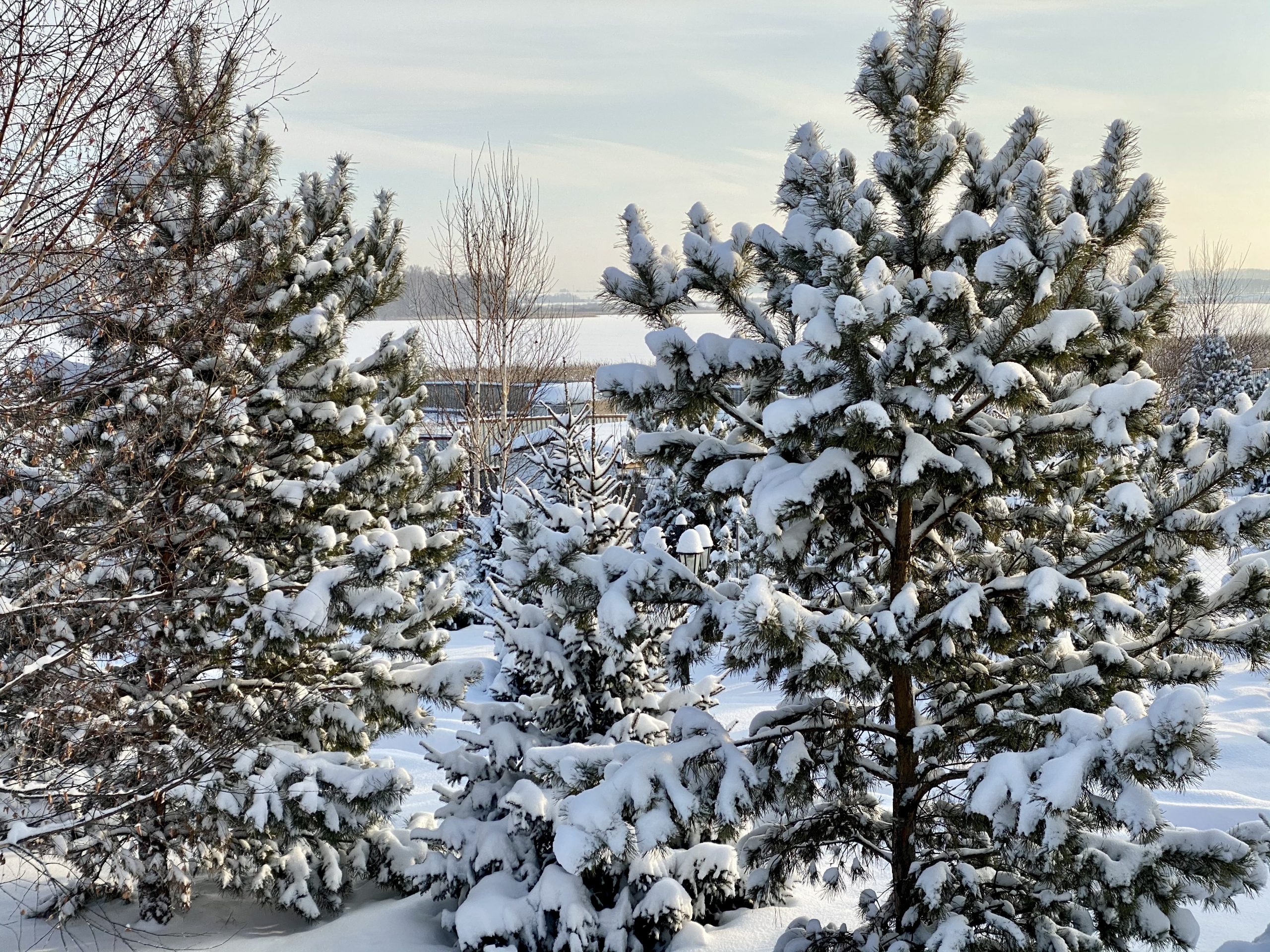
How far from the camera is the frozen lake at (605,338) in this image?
37.7m

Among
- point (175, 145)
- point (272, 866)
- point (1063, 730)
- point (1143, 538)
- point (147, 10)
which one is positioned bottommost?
point (272, 866)

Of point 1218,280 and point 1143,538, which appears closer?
point 1143,538

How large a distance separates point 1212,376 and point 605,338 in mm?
36145

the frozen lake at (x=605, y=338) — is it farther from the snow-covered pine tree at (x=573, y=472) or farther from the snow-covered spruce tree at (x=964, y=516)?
the snow-covered spruce tree at (x=964, y=516)

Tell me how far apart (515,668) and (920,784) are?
3527 mm

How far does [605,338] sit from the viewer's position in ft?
179

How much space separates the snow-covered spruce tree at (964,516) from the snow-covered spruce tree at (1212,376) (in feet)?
64.5

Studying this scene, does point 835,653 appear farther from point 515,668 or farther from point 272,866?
point 272,866

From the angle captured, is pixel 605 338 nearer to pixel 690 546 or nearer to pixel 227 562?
pixel 227 562

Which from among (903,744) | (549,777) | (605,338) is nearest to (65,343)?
(549,777)

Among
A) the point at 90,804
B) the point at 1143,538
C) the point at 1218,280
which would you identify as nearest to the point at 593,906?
the point at 90,804

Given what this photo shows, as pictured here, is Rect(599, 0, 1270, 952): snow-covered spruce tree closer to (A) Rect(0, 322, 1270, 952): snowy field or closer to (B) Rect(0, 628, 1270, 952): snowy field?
(A) Rect(0, 322, 1270, 952): snowy field

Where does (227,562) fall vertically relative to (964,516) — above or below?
below

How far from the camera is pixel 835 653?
3.54m
